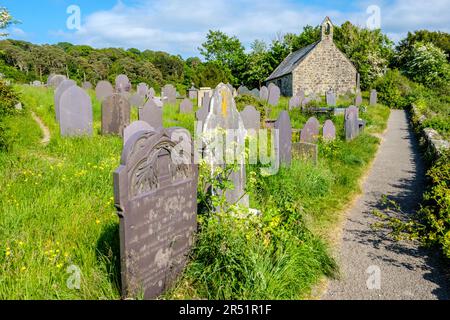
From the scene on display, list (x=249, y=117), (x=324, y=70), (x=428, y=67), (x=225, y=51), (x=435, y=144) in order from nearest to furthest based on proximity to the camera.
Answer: (x=435, y=144) < (x=249, y=117) < (x=324, y=70) < (x=428, y=67) < (x=225, y=51)

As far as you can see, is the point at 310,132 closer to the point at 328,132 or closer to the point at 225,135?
the point at 328,132

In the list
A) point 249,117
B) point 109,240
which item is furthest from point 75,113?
point 109,240

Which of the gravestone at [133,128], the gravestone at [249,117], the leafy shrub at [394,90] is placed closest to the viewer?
the gravestone at [133,128]

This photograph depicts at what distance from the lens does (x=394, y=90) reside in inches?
1084

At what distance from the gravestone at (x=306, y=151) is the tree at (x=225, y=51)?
36.5m

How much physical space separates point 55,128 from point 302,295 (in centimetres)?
916

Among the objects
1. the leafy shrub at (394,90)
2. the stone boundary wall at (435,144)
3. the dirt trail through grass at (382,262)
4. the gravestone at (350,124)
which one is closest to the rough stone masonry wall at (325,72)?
the leafy shrub at (394,90)

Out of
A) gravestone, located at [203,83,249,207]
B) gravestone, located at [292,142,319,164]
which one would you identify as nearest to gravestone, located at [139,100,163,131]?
gravestone, located at [292,142,319,164]

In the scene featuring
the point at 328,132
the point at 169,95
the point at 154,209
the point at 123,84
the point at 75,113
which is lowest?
the point at 154,209

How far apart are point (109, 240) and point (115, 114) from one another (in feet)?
22.3

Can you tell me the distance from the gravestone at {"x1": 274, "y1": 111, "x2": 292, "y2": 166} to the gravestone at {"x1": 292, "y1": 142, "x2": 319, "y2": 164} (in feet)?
1.67

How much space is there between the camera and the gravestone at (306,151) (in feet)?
27.1

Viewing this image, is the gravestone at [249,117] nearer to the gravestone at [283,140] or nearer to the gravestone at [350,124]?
the gravestone at [283,140]

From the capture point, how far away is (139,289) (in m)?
3.14
